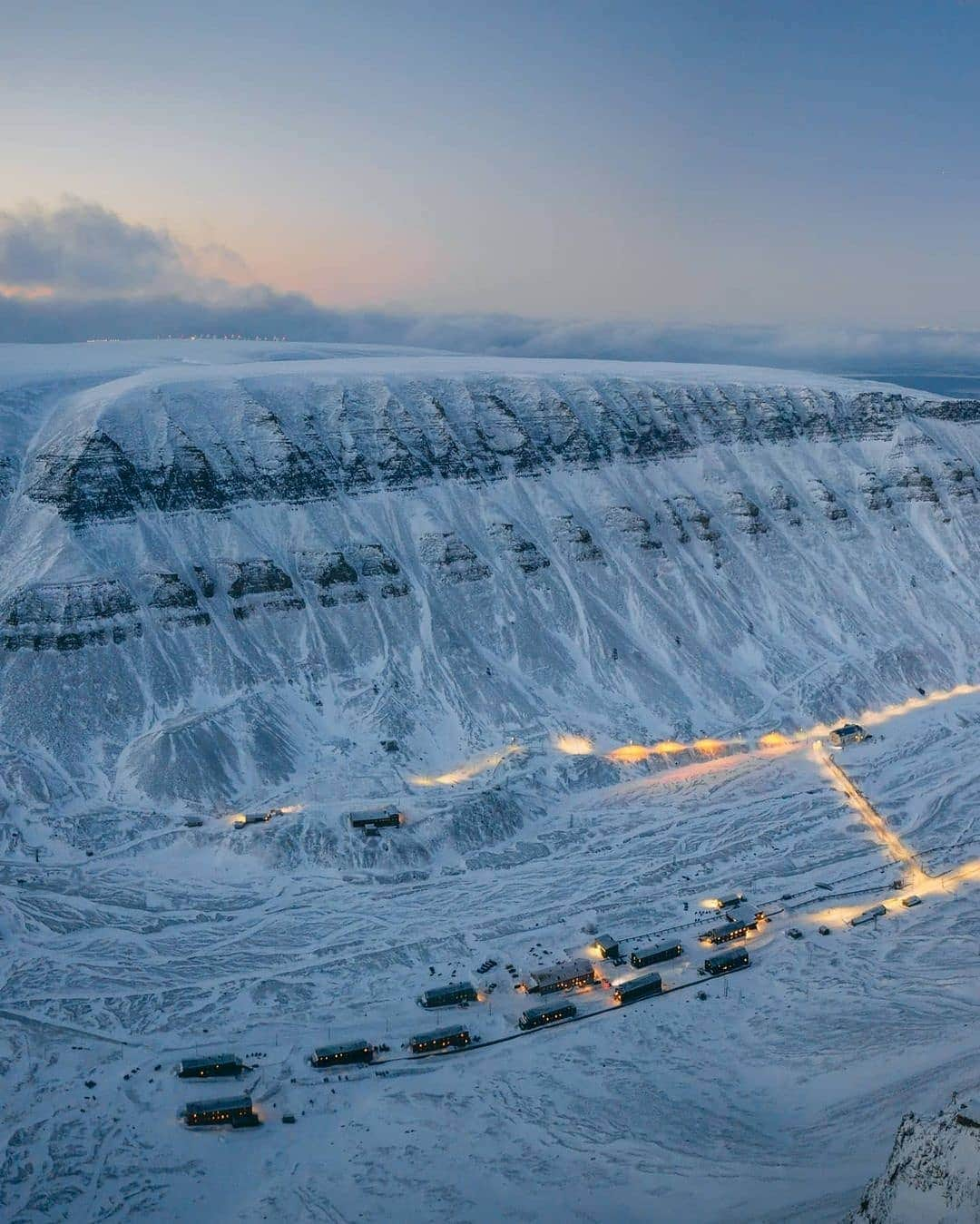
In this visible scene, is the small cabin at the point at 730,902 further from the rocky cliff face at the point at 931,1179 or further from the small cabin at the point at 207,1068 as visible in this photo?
the small cabin at the point at 207,1068

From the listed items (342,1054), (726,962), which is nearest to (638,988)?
(726,962)

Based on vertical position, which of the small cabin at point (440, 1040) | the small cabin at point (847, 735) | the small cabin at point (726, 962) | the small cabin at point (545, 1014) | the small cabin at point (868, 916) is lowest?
the small cabin at point (440, 1040)

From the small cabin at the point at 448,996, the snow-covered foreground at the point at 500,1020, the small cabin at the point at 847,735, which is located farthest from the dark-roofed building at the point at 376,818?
the small cabin at the point at 847,735

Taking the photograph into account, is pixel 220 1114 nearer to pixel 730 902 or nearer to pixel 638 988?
pixel 638 988

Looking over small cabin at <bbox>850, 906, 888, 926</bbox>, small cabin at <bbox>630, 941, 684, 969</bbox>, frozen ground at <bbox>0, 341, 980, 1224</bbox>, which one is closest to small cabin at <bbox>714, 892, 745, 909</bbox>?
frozen ground at <bbox>0, 341, 980, 1224</bbox>

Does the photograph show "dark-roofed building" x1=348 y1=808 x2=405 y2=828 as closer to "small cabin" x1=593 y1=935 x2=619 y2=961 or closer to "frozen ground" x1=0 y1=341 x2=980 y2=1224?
"frozen ground" x1=0 y1=341 x2=980 y2=1224
